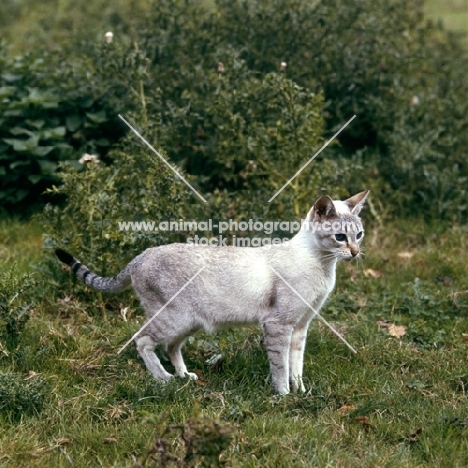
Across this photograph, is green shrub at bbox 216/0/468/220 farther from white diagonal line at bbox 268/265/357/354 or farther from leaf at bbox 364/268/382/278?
white diagonal line at bbox 268/265/357/354

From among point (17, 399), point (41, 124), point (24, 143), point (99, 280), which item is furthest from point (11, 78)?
point (17, 399)

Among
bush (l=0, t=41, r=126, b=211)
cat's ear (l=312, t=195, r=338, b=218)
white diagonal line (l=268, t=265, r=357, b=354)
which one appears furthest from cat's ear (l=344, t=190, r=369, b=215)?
bush (l=0, t=41, r=126, b=211)

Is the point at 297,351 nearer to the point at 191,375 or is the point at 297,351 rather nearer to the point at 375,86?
the point at 191,375

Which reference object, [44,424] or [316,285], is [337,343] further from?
[44,424]

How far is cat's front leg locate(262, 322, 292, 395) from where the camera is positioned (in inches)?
197

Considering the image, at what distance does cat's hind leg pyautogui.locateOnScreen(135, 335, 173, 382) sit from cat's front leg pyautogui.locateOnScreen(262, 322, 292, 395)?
67 centimetres

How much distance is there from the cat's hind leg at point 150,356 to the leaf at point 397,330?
1684 millimetres

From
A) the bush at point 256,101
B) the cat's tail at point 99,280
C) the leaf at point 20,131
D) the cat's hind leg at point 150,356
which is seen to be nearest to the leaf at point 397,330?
the bush at point 256,101

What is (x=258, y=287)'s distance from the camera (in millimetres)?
5105

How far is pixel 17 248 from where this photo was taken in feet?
22.4

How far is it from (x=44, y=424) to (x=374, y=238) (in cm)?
376

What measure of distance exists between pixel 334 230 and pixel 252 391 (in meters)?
1.13

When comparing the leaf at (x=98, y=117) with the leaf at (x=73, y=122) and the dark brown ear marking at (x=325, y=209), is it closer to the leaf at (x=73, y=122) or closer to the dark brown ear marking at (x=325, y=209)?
the leaf at (x=73, y=122)

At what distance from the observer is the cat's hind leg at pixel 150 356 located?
514 centimetres
